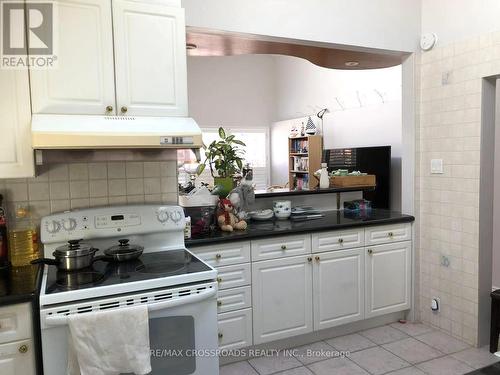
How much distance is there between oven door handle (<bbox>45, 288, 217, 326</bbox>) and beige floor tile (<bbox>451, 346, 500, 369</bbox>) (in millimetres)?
1903

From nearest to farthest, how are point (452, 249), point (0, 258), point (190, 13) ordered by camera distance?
point (0, 258)
point (190, 13)
point (452, 249)

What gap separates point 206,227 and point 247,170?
2.13 ft

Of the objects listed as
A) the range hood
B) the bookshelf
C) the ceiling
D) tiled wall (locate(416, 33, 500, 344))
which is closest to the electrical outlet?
tiled wall (locate(416, 33, 500, 344))

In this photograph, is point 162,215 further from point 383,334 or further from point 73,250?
point 383,334

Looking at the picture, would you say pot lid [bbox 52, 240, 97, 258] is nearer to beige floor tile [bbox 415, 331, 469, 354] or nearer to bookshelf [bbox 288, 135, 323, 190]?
beige floor tile [bbox 415, 331, 469, 354]

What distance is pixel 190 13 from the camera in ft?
8.05

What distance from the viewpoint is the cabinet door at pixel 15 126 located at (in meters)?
1.84

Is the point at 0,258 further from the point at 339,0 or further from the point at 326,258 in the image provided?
the point at 339,0

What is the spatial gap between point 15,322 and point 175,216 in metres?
0.96

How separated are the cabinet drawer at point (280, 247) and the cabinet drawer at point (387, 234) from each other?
0.54 m

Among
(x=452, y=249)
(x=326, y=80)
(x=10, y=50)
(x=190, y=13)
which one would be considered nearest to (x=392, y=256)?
(x=452, y=249)

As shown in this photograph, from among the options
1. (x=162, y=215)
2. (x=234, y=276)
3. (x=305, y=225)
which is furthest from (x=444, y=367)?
(x=162, y=215)

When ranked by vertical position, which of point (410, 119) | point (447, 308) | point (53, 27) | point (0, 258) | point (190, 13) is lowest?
point (447, 308)

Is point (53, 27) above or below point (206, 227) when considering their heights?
above
